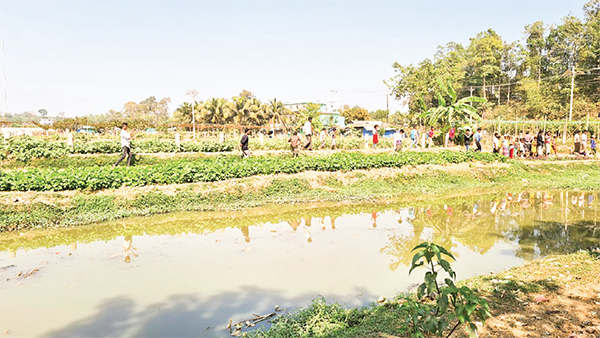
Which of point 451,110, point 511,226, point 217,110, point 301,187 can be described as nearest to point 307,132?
point 301,187

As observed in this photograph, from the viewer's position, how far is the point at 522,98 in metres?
46.2

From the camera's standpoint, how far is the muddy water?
5.34 m

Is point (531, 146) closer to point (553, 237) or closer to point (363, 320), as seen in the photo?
point (553, 237)

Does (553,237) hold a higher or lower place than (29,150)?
lower

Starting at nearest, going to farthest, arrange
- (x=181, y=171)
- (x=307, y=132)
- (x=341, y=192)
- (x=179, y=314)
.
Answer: (x=179, y=314) → (x=181, y=171) → (x=341, y=192) → (x=307, y=132)

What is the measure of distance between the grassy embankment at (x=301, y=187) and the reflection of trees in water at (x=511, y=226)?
7.18 feet

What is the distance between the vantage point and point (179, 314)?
529 centimetres

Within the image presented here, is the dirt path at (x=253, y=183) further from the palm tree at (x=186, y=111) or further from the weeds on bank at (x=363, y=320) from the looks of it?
the palm tree at (x=186, y=111)

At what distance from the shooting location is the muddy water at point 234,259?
5340 mm

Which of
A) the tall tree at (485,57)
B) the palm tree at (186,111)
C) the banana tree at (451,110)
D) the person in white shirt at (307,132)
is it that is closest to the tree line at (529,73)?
the tall tree at (485,57)

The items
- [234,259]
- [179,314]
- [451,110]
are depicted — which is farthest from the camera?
[451,110]

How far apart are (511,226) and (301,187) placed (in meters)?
6.84

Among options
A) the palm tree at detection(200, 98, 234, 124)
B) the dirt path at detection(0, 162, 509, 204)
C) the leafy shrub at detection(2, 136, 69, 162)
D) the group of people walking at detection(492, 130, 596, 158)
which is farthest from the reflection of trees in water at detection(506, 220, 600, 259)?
the palm tree at detection(200, 98, 234, 124)

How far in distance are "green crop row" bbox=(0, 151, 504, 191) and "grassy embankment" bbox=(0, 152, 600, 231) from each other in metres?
0.05
